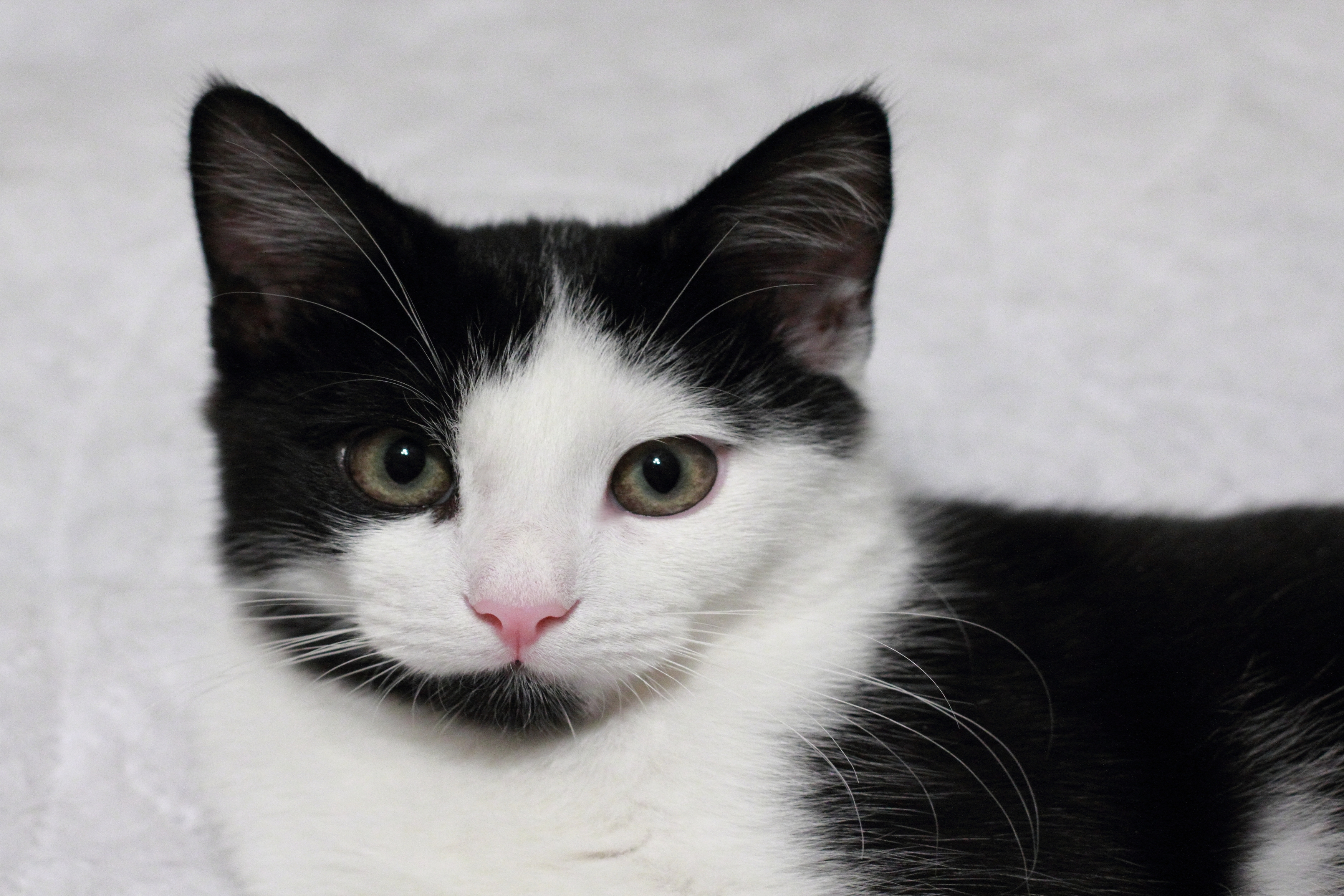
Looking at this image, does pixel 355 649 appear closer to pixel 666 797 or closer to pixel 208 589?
pixel 666 797

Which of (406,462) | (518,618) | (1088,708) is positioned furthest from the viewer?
(1088,708)

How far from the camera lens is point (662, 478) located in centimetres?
138

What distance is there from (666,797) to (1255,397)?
5.06 ft

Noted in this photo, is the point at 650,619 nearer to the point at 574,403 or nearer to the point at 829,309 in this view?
the point at 574,403

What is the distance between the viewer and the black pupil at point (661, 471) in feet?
4.53

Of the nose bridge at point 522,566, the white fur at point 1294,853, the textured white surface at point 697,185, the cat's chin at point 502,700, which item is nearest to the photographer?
the nose bridge at point 522,566

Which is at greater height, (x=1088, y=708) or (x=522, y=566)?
(x=522, y=566)

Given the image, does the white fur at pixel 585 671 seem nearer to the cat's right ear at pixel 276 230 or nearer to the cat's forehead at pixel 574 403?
the cat's forehead at pixel 574 403

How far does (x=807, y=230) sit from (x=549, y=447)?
0.41m

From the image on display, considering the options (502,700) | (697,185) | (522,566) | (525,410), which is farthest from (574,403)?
(697,185)

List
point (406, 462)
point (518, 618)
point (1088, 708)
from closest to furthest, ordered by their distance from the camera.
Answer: point (518, 618)
point (406, 462)
point (1088, 708)

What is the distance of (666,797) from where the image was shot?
1393mm

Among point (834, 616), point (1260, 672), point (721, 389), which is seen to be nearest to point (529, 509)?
point (721, 389)

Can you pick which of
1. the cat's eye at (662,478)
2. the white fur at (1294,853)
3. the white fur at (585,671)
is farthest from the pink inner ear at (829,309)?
the white fur at (1294,853)
